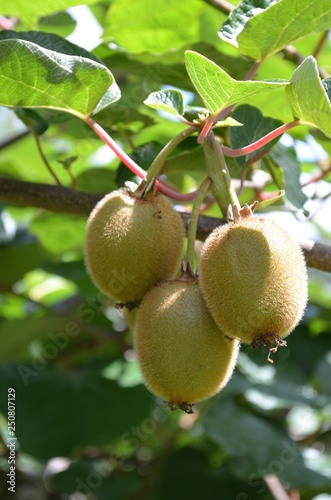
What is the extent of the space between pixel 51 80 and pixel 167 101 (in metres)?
0.18

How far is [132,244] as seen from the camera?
101 centimetres

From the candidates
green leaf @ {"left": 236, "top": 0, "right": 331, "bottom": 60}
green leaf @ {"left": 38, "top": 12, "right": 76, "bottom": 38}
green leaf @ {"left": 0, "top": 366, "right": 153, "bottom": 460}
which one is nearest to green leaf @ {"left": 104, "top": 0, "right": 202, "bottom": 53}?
green leaf @ {"left": 38, "top": 12, "right": 76, "bottom": 38}

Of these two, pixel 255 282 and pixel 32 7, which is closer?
pixel 255 282

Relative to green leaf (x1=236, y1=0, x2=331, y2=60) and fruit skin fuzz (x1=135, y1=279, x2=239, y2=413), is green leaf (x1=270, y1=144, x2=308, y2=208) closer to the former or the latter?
green leaf (x1=236, y1=0, x2=331, y2=60)

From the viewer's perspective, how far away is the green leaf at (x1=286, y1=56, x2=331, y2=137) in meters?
0.91

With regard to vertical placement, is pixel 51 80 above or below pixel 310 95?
below

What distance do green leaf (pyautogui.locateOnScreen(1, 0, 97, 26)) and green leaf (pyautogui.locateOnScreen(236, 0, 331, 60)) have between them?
45 cm

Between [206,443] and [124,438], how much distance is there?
0.84ft

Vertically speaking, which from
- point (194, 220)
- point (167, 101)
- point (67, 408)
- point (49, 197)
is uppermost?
point (167, 101)

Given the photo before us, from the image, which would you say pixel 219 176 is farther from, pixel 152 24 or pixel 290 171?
pixel 152 24

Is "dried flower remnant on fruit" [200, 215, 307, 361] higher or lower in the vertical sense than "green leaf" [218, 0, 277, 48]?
lower

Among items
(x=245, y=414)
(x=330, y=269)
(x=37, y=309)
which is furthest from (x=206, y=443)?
(x=330, y=269)

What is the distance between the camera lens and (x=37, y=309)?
228 cm

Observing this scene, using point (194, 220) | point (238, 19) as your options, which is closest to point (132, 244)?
point (194, 220)
